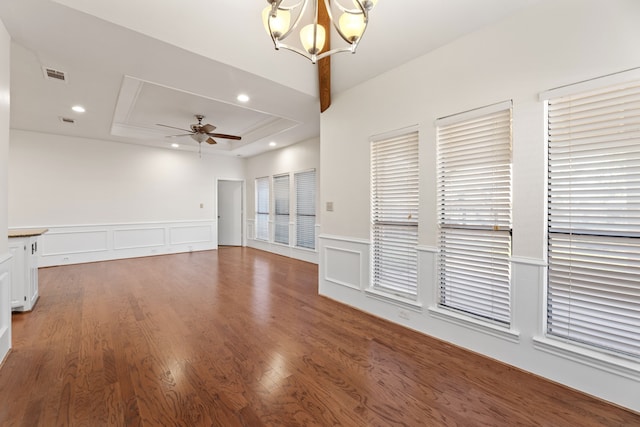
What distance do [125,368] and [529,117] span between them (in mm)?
3682

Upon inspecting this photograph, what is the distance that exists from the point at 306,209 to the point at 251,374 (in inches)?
181

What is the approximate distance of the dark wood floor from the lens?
166 centimetres

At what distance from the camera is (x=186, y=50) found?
8.19ft

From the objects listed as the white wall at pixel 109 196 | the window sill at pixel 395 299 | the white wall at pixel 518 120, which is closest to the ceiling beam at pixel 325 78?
the white wall at pixel 518 120

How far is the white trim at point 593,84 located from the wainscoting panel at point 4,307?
4.38 meters

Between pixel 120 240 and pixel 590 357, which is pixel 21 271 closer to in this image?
pixel 120 240

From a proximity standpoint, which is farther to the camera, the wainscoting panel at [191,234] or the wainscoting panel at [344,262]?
the wainscoting panel at [191,234]

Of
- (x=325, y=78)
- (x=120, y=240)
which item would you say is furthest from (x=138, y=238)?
(x=325, y=78)

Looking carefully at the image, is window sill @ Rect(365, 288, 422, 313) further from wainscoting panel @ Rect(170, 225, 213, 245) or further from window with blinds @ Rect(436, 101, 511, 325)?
wainscoting panel @ Rect(170, 225, 213, 245)

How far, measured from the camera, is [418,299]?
9.07 ft

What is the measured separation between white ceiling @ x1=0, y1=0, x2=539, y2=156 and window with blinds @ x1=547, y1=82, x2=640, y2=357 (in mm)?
1026

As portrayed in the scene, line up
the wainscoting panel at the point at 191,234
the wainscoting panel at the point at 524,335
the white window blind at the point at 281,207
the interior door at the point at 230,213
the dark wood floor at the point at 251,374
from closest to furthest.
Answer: the dark wood floor at the point at 251,374
the wainscoting panel at the point at 524,335
the white window blind at the point at 281,207
the wainscoting panel at the point at 191,234
the interior door at the point at 230,213

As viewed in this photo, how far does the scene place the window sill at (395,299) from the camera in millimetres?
2781

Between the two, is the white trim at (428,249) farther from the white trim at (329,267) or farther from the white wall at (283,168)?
the white wall at (283,168)
